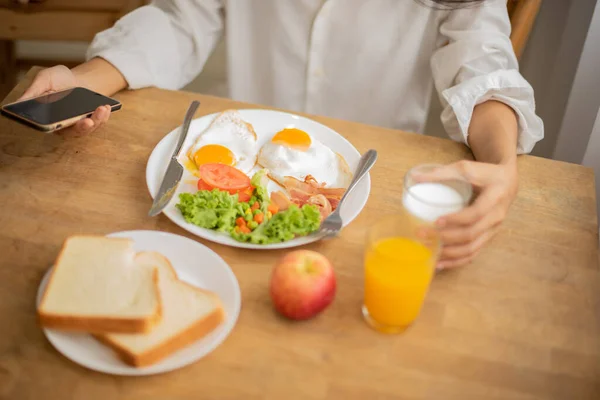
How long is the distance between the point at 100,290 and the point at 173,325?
12cm

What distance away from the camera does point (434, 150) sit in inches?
48.4

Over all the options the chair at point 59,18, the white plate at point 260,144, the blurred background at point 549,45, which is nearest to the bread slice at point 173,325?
the white plate at point 260,144

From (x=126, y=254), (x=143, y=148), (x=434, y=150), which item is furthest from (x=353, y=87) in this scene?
(x=126, y=254)

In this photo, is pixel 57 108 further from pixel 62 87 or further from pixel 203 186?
pixel 203 186

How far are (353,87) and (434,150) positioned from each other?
452mm

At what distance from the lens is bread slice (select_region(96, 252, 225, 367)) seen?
738 mm

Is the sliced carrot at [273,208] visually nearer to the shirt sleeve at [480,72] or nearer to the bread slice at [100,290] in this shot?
the bread slice at [100,290]

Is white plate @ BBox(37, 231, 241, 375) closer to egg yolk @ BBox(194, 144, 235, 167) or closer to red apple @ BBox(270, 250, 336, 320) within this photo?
red apple @ BBox(270, 250, 336, 320)

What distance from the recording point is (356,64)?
1.56 m

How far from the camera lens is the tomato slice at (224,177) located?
1045 millimetres

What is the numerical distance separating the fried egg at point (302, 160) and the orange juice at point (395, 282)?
292mm

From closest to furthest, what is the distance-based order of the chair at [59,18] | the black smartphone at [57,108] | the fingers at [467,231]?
the fingers at [467,231], the black smartphone at [57,108], the chair at [59,18]

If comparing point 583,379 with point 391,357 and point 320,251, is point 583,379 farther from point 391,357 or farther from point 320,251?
point 320,251

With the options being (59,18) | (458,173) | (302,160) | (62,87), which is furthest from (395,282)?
(59,18)
